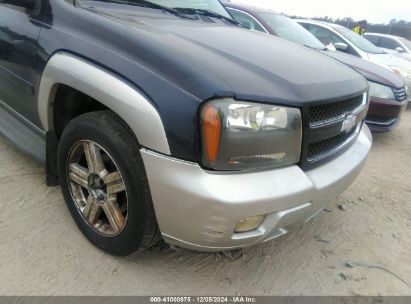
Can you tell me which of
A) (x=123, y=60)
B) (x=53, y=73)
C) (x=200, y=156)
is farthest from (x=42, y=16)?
(x=200, y=156)

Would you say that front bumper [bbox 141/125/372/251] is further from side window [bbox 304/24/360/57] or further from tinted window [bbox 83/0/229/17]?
side window [bbox 304/24/360/57]

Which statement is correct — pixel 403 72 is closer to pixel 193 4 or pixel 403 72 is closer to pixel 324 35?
pixel 324 35

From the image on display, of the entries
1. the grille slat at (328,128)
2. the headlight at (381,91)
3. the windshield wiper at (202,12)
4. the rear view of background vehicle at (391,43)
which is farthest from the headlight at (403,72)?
the grille slat at (328,128)

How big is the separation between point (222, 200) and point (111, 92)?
0.75 meters

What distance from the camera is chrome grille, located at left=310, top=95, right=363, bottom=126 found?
6.27 feet

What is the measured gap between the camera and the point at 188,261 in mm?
2334

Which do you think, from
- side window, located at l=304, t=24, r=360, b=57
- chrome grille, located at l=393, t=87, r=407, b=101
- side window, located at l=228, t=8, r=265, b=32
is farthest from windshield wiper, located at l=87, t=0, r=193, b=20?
side window, located at l=304, t=24, r=360, b=57

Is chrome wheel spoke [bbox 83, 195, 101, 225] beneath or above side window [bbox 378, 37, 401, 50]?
above

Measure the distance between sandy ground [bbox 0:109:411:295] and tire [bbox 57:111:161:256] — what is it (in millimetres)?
170

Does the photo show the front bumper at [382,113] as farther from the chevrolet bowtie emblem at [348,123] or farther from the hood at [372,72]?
the chevrolet bowtie emblem at [348,123]

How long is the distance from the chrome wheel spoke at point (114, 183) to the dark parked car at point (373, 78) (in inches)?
136

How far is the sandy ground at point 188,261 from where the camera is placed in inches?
82.0

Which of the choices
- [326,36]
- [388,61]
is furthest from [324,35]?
[388,61]

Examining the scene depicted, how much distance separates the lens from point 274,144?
176cm
